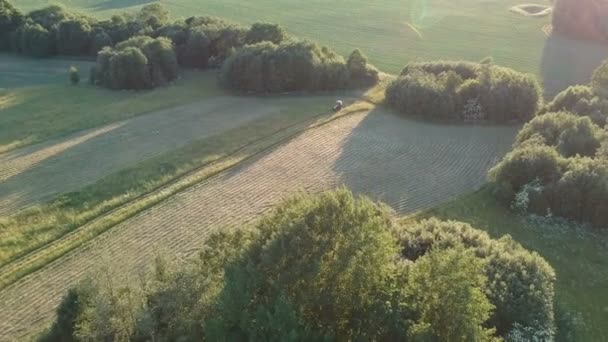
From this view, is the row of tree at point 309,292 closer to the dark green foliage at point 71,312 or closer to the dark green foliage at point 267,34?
the dark green foliage at point 71,312

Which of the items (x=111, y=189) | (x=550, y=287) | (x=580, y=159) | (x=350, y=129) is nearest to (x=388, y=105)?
(x=350, y=129)

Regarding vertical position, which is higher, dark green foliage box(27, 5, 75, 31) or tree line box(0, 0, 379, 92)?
dark green foliage box(27, 5, 75, 31)

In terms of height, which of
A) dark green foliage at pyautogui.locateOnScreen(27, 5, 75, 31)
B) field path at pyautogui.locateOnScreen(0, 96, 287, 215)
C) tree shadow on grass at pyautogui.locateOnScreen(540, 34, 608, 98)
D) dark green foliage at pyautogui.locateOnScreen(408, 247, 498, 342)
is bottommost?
tree shadow on grass at pyautogui.locateOnScreen(540, 34, 608, 98)

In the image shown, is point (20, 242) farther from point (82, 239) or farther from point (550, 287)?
point (550, 287)

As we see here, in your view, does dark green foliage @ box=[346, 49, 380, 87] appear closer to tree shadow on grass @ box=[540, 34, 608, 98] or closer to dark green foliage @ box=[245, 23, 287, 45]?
dark green foliage @ box=[245, 23, 287, 45]

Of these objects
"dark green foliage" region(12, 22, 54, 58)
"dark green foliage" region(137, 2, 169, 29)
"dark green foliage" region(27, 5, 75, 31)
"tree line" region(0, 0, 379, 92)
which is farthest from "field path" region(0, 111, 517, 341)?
"dark green foliage" region(27, 5, 75, 31)

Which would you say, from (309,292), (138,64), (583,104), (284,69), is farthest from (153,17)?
(309,292)

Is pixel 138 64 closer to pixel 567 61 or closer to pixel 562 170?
pixel 562 170
